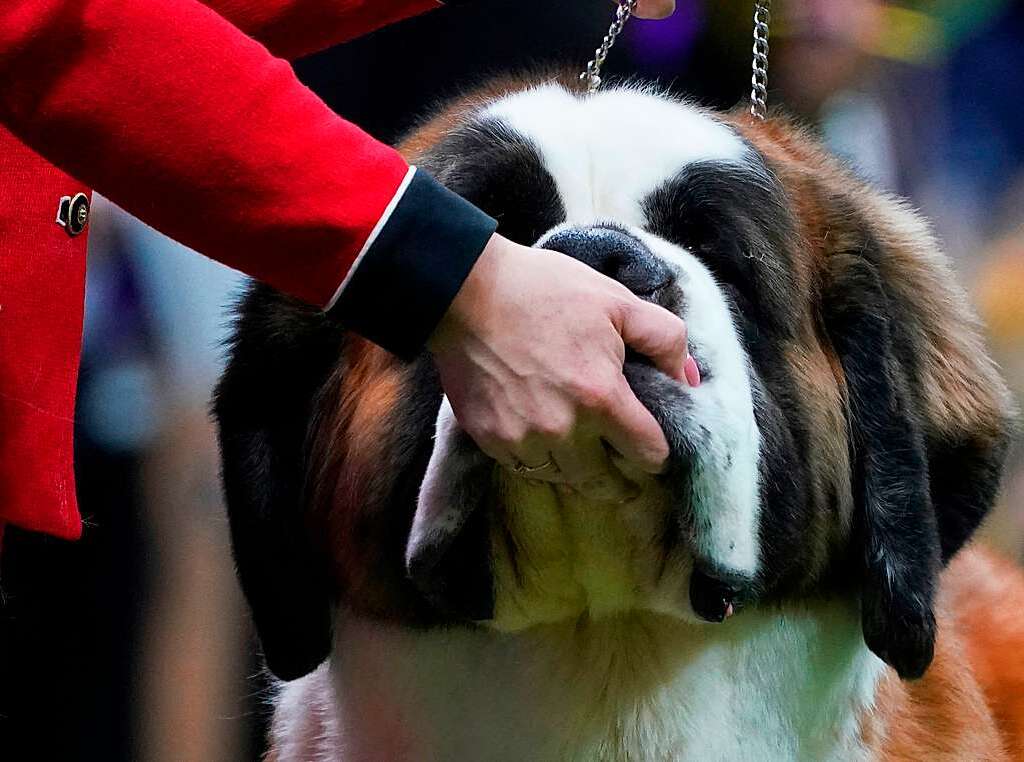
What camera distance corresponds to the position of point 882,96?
2232 millimetres

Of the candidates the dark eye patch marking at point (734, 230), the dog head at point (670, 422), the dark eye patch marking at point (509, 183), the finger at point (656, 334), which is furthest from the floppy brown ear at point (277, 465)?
the finger at point (656, 334)

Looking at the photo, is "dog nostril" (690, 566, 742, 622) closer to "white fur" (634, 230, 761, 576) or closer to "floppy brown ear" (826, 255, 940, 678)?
"white fur" (634, 230, 761, 576)

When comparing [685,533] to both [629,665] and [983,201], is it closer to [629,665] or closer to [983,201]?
[629,665]

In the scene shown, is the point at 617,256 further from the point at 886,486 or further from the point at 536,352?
the point at 886,486

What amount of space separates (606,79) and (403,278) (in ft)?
2.62

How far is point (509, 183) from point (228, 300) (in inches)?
27.0

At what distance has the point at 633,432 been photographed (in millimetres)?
975

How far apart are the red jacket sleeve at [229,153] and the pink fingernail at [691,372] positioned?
0.85 ft

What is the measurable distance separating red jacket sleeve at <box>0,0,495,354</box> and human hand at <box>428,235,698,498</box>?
0.03 m

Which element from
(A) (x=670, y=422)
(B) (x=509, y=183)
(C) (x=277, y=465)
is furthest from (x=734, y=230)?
(C) (x=277, y=465)

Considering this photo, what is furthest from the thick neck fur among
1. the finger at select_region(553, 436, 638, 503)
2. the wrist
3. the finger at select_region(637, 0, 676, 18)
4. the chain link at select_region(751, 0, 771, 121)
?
the finger at select_region(637, 0, 676, 18)

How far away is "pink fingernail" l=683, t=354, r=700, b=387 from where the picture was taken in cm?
109

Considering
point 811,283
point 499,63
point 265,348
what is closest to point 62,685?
point 265,348

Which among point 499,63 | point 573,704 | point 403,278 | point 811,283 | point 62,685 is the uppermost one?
point 403,278
